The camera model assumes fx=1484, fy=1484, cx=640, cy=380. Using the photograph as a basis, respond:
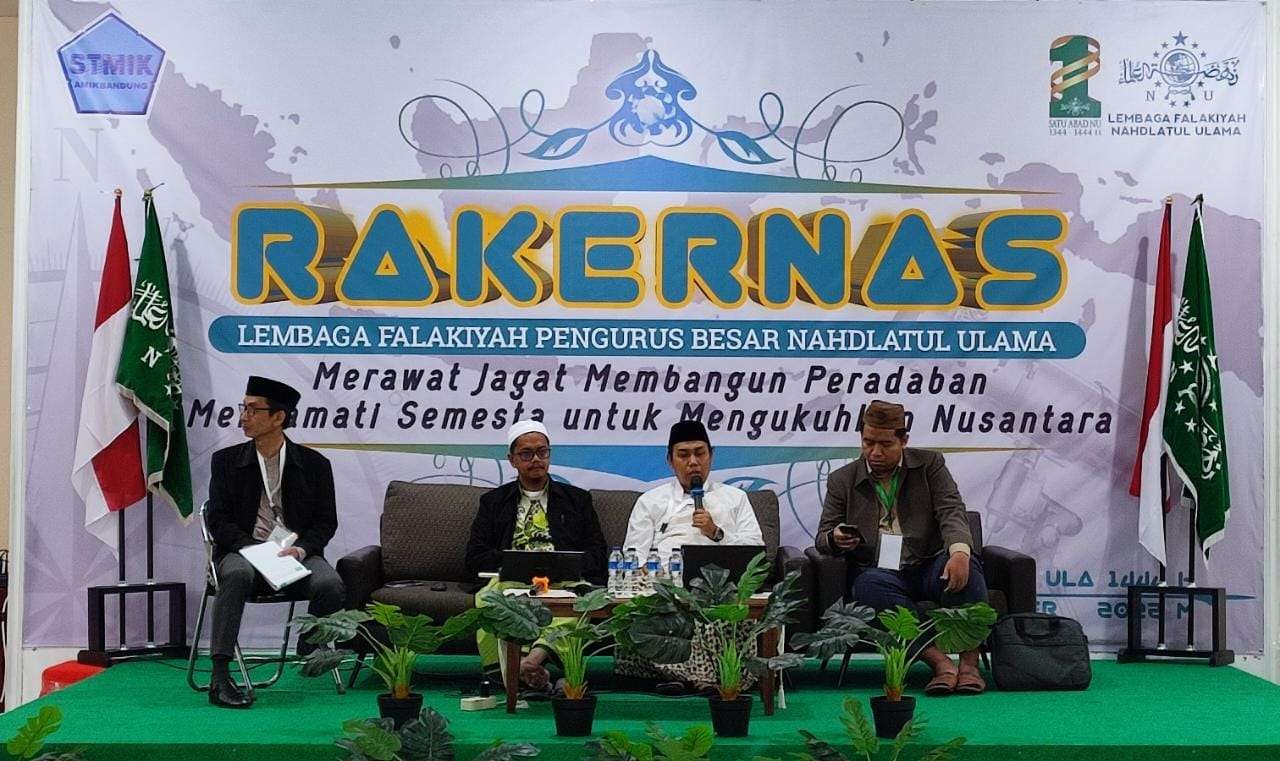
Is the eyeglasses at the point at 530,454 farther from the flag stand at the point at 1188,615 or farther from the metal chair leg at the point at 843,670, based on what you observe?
the flag stand at the point at 1188,615

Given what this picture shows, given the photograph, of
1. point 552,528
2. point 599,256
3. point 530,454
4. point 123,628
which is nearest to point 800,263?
point 599,256

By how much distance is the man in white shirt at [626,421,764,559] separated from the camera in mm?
5723

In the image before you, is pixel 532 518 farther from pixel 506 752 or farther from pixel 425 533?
pixel 506 752

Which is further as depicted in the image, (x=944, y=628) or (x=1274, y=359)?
(x=1274, y=359)

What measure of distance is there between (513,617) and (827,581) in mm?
1388

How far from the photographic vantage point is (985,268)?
651 centimetres

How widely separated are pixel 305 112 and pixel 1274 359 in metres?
4.37

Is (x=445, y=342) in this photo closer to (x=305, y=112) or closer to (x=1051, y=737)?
(x=305, y=112)

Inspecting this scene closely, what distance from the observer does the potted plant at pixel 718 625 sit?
4.56 meters

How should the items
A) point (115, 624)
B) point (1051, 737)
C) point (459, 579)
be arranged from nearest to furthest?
point (1051, 737), point (459, 579), point (115, 624)

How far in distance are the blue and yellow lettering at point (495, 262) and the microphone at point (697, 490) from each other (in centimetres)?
132

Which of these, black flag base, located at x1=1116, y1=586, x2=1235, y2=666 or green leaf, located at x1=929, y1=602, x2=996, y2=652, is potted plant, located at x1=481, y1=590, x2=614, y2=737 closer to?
green leaf, located at x1=929, y1=602, x2=996, y2=652

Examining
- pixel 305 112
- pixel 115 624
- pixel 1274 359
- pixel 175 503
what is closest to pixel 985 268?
pixel 1274 359

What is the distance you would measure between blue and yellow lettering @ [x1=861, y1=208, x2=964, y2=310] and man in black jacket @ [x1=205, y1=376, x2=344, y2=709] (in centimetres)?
249
